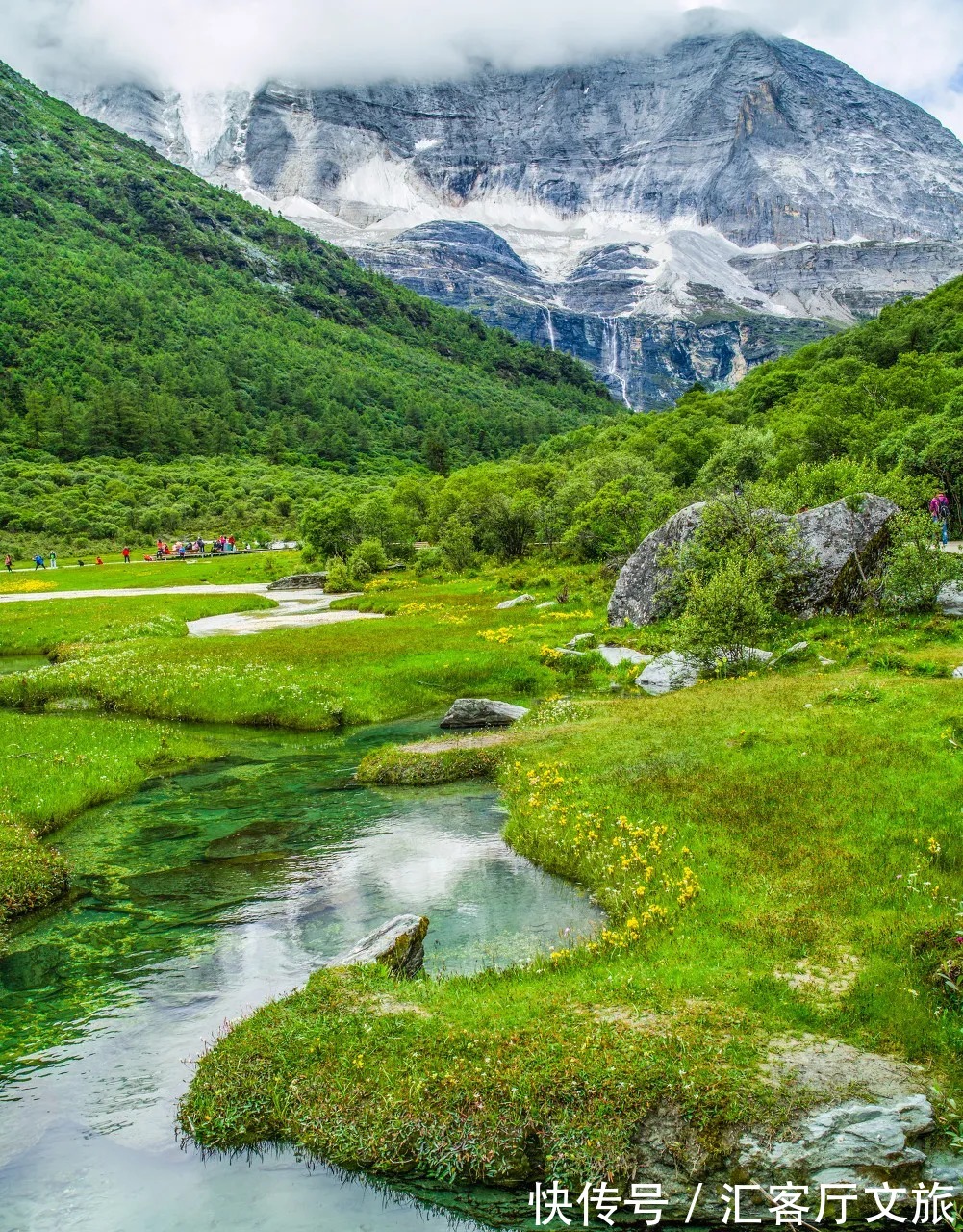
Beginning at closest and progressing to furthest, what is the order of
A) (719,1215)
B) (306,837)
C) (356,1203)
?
(719,1215) < (356,1203) < (306,837)

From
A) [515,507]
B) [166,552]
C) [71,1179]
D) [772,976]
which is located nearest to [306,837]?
[71,1179]

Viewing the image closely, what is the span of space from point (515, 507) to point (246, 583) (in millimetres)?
30797

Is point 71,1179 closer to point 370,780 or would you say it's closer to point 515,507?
point 370,780

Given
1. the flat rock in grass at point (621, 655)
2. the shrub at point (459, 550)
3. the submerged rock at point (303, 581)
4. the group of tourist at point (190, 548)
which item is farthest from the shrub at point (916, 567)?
the group of tourist at point (190, 548)

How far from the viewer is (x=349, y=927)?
1483 cm

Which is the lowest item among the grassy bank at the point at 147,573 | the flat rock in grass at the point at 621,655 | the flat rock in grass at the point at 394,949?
the flat rock in grass at the point at 394,949

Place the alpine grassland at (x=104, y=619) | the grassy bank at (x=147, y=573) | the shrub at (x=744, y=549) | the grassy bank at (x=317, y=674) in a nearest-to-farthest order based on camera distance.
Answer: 1. the grassy bank at (x=317, y=674)
2. the shrub at (x=744, y=549)
3. the alpine grassland at (x=104, y=619)
4. the grassy bank at (x=147, y=573)

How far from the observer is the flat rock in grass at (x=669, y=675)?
31.6m

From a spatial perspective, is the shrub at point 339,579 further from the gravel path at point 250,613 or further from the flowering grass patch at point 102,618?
the flowering grass patch at point 102,618

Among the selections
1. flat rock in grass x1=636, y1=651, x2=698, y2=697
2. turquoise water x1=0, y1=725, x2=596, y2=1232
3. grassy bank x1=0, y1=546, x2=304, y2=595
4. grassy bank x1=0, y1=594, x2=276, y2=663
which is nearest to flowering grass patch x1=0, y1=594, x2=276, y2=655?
grassy bank x1=0, y1=594, x2=276, y2=663

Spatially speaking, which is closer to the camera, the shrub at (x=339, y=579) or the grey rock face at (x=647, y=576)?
the grey rock face at (x=647, y=576)

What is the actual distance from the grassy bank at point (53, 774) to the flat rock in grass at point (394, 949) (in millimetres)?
7283

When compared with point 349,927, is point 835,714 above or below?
above

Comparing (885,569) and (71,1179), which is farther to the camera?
(885,569)
